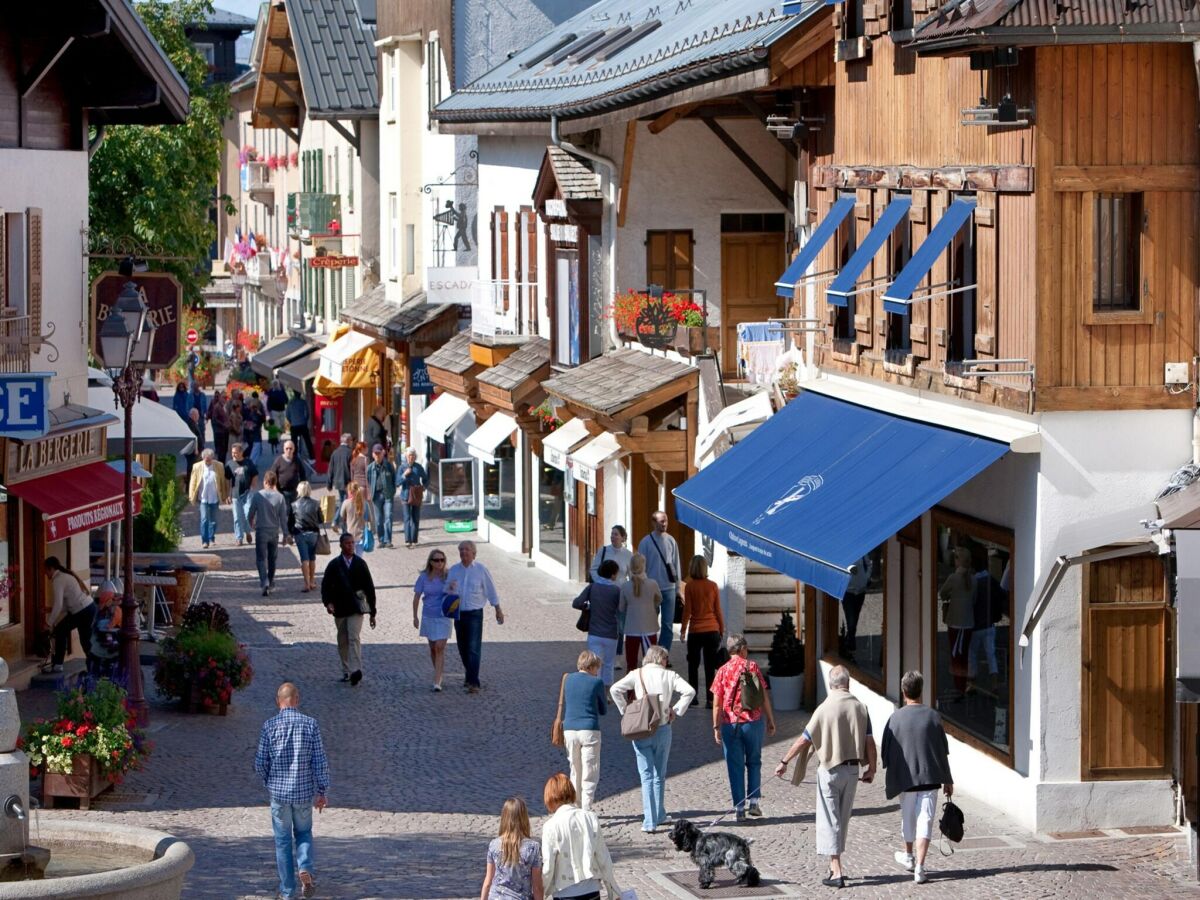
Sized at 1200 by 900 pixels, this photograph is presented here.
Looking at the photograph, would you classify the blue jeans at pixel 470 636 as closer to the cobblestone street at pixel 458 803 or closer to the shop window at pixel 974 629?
the cobblestone street at pixel 458 803

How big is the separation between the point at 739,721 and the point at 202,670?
22.0 ft

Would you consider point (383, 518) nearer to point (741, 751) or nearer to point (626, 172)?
point (626, 172)

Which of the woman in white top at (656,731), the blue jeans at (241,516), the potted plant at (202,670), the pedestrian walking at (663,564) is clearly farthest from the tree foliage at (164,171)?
the woman in white top at (656,731)

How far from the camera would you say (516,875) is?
12.8 m

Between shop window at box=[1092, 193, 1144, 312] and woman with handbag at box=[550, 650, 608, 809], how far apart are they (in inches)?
184

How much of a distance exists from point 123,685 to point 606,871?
9369 mm

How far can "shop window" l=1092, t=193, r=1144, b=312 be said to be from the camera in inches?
671

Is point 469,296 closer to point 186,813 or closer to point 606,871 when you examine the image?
point 186,813

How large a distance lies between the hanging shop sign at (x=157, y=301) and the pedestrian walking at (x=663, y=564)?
573 cm

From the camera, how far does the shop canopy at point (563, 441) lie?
3092cm

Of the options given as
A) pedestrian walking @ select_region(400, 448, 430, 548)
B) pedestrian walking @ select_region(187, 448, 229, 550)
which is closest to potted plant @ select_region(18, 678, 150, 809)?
pedestrian walking @ select_region(187, 448, 229, 550)

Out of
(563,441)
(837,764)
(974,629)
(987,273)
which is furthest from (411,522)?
(837,764)

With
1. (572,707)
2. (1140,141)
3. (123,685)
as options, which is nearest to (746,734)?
(572,707)

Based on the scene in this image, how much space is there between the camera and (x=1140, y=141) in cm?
1688
